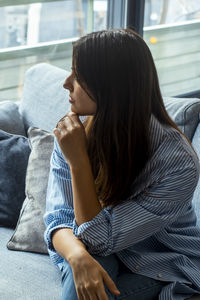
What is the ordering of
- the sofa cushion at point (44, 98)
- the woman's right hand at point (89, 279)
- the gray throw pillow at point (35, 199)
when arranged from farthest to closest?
the sofa cushion at point (44, 98) → the gray throw pillow at point (35, 199) → the woman's right hand at point (89, 279)

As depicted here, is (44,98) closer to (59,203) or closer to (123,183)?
(59,203)

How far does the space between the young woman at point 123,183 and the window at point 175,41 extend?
77.8 inches

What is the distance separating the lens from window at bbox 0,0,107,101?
2.67 m

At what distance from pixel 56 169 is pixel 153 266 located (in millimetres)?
397

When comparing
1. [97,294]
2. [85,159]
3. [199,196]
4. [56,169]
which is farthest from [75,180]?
[199,196]

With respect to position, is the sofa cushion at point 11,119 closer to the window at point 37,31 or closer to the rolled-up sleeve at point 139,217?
the window at point 37,31

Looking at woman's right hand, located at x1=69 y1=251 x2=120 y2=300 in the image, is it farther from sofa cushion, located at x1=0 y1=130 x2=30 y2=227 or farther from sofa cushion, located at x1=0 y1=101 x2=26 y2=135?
sofa cushion, located at x1=0 y1=101 x2=26 y2=135

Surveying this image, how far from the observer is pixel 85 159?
4.56 ft

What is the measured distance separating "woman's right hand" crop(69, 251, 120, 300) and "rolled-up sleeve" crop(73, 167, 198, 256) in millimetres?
53

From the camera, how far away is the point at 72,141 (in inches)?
55.2

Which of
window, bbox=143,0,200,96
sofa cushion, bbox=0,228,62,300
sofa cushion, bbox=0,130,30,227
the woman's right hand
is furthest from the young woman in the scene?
window, bbox=143,0,200,96

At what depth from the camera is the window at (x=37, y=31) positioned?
8.76 feet

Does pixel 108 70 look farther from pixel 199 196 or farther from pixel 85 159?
pixel 199 196

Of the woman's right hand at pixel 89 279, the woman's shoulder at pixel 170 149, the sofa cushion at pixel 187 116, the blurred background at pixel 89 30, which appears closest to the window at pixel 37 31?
the blurred background at pixel 89 30
